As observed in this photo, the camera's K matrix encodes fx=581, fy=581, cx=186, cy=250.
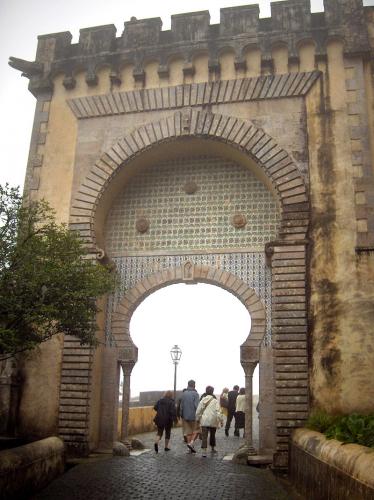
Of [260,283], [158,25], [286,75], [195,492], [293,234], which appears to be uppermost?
[158,25]

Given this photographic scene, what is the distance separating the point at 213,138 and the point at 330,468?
278 inches

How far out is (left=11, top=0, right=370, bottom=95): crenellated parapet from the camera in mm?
11523

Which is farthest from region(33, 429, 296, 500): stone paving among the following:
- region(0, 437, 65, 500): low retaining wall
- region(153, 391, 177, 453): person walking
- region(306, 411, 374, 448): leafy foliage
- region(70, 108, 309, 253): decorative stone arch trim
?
region(70, 108, 309, 253): decorative stone arch trim

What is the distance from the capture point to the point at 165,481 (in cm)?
817

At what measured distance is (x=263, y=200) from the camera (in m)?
11.8

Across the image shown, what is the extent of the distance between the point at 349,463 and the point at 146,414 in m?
11.3

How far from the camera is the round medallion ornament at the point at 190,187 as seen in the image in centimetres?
1227

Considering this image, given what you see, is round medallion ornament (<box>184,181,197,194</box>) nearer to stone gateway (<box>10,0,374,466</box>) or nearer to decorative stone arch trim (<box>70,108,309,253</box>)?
stone gateway (<box>10,0,374,466</box>)

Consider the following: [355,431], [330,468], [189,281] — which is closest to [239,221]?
[189,281]

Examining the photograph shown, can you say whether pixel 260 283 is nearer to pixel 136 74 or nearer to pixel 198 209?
pixel 198 209

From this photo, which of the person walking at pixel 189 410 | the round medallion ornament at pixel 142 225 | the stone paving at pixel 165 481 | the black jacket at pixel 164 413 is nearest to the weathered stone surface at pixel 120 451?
the stone paving at pixel 165 481

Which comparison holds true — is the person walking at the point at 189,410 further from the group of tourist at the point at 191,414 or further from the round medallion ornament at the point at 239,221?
the round medallion ornament at the point at 239,221

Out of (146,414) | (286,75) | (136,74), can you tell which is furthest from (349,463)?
(146,414)

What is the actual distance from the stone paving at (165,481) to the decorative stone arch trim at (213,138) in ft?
13.3
